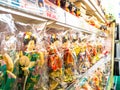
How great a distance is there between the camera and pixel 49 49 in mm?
806

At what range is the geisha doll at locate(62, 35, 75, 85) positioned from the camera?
0.98 metres

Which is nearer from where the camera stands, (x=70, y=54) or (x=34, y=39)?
(x=34, y=39)

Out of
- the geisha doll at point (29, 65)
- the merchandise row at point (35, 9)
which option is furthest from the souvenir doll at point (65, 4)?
the geisha doll at point (29, 65)

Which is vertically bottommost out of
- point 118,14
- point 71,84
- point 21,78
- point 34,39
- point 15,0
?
point 71,84

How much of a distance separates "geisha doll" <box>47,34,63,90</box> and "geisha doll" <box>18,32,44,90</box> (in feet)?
0.44

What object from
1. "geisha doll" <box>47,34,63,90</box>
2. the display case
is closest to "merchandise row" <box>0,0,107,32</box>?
the display case

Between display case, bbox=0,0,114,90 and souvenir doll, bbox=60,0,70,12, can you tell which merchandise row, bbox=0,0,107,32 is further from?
souvenir doll, bbox=60,0,70,12

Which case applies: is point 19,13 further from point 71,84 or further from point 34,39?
point 71,84

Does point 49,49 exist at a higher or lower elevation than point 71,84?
higher

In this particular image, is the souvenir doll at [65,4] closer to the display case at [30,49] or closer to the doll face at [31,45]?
the display case at [30,49]

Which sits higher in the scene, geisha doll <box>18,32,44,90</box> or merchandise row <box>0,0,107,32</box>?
merchandise row <box>0,0,107,32</box>

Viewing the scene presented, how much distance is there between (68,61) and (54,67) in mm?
216

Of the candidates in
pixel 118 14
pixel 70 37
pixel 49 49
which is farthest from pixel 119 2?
pixel 49 49

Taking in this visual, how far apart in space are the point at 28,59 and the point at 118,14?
5.10 metres
